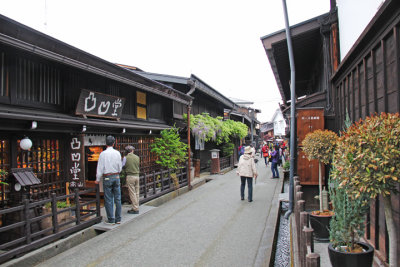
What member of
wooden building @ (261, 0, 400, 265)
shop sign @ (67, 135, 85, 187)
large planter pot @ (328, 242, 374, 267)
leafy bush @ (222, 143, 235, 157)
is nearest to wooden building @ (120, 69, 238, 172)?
leafy bush @ (222, 143, 235, 157)

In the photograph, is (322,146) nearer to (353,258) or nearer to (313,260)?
(353,258)

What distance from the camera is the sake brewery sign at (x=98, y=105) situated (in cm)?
808

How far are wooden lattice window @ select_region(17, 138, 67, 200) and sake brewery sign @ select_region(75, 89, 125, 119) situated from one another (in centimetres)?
120

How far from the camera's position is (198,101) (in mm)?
20000

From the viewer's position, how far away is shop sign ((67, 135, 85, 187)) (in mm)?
7832

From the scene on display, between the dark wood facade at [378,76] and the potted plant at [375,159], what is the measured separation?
1.17m

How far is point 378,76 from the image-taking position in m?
4.64

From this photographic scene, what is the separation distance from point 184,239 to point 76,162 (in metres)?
3.80

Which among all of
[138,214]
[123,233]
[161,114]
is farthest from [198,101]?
[123,233]

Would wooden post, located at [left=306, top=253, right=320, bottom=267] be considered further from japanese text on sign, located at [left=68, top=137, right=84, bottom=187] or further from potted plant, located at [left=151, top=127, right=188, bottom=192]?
potted plant, located at [left=151, top=127, right=188, bottom=192]

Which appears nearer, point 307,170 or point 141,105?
point 307,170

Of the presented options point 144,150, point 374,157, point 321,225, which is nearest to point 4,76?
point 144,150

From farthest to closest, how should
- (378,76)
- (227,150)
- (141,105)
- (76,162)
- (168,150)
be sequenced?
(227,150)
(168,150)
(141,105)
(76,162)
(378,76)

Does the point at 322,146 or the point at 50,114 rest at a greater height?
the point at 50,114
